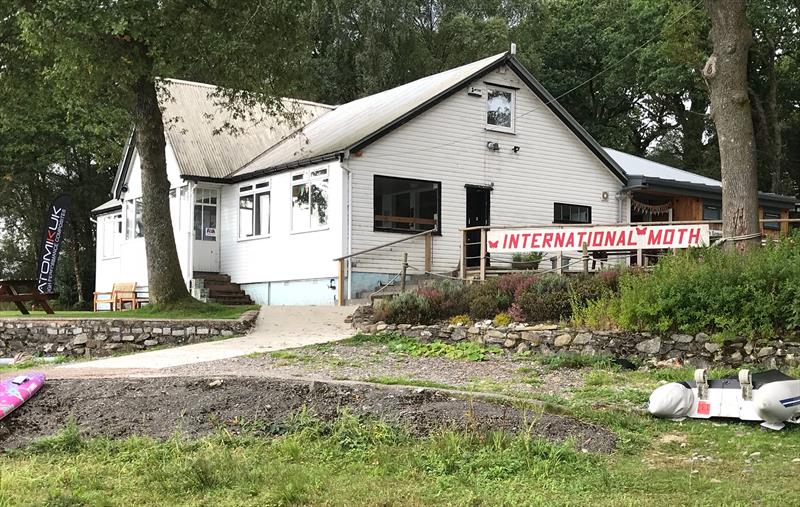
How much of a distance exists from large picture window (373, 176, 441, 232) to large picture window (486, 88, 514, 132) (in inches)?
103

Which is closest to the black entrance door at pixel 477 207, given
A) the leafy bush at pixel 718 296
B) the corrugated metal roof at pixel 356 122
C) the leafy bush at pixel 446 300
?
the corrugated metal roof at pixel 356 122

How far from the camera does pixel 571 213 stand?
80.1ft

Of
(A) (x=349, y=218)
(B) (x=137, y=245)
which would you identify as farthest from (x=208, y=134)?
(A) (x=349, y=218)

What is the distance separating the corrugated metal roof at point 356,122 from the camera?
2150cm

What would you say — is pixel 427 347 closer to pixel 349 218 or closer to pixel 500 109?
pixel 349 218

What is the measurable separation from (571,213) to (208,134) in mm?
11155

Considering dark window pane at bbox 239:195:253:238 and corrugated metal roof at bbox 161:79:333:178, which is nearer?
dark window pane at bbox 239:195:253:238

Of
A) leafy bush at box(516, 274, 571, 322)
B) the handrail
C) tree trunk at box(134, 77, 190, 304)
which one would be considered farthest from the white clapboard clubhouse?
leafy bush at box(516, 274, 571, 322)

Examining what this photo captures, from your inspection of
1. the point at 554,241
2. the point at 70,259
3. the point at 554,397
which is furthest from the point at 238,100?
the point at 70,259

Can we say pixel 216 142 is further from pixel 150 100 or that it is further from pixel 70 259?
pixel 70 259

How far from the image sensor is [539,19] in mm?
39844

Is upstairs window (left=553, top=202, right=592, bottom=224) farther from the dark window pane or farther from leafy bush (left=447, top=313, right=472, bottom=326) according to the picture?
leafy bush (left=447, top=313, right=472, bottom=326)

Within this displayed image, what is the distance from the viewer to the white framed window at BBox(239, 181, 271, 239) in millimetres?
23078

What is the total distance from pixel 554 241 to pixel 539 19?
86.7 feet
